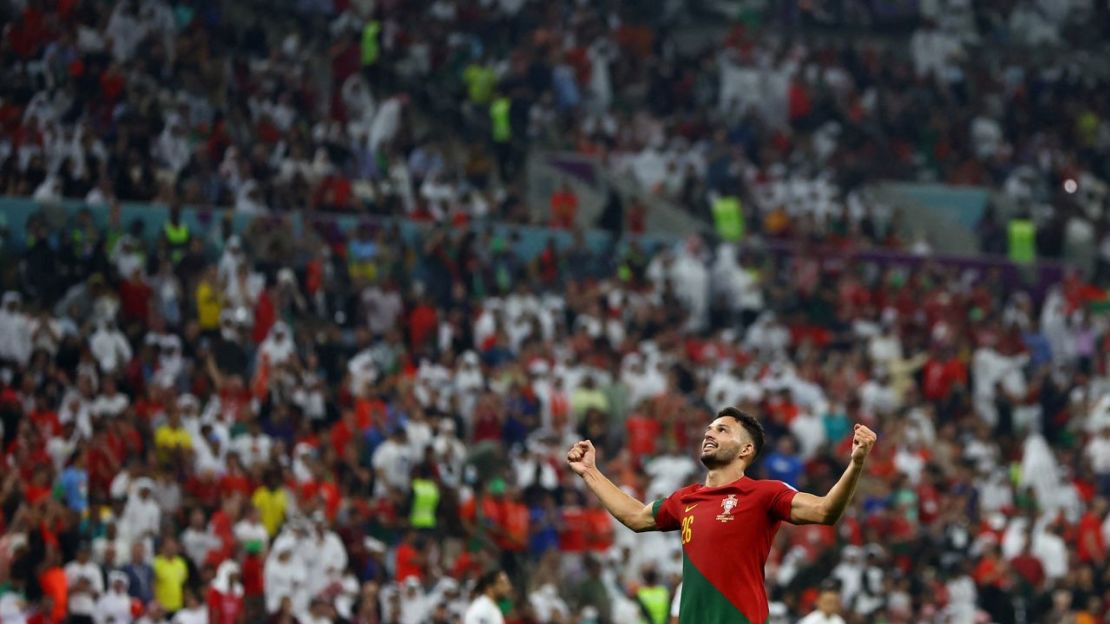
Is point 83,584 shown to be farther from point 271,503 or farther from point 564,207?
point 564,207

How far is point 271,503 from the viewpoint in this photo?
1777cm

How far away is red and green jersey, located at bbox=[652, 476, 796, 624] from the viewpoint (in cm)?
Answer: 748

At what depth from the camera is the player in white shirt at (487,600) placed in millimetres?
13250

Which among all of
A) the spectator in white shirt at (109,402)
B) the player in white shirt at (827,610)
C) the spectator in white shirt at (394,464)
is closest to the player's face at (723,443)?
the player in white shirt at (827,610)

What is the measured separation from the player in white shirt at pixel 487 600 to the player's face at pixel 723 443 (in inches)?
228

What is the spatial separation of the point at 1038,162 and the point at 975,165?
101 centimetres

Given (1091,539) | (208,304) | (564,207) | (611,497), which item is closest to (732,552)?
(611,497)

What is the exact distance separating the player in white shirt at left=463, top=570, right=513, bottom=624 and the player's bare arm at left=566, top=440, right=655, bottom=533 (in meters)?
5.31

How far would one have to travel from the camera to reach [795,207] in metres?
28.0

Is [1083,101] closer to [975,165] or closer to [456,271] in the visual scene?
[975,165]

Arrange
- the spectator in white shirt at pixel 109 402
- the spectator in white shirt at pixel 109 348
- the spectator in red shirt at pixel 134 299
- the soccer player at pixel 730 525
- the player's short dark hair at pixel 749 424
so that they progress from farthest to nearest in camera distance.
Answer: the spectator in red shirt at pixel 134 299 → the spectator in white shirt at pixel 109 348 → the spectator in white shirt at pixel 109 402 → the player's short dark hair at pixel 749 424 → the soccer player at pixel 730 525

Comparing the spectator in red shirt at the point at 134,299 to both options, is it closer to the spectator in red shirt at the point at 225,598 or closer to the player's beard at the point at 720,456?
the spectator in red shirt at the point at 225,598

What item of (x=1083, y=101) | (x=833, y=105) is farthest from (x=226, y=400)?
(x=1083, y=101)

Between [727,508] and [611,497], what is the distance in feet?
1.91
